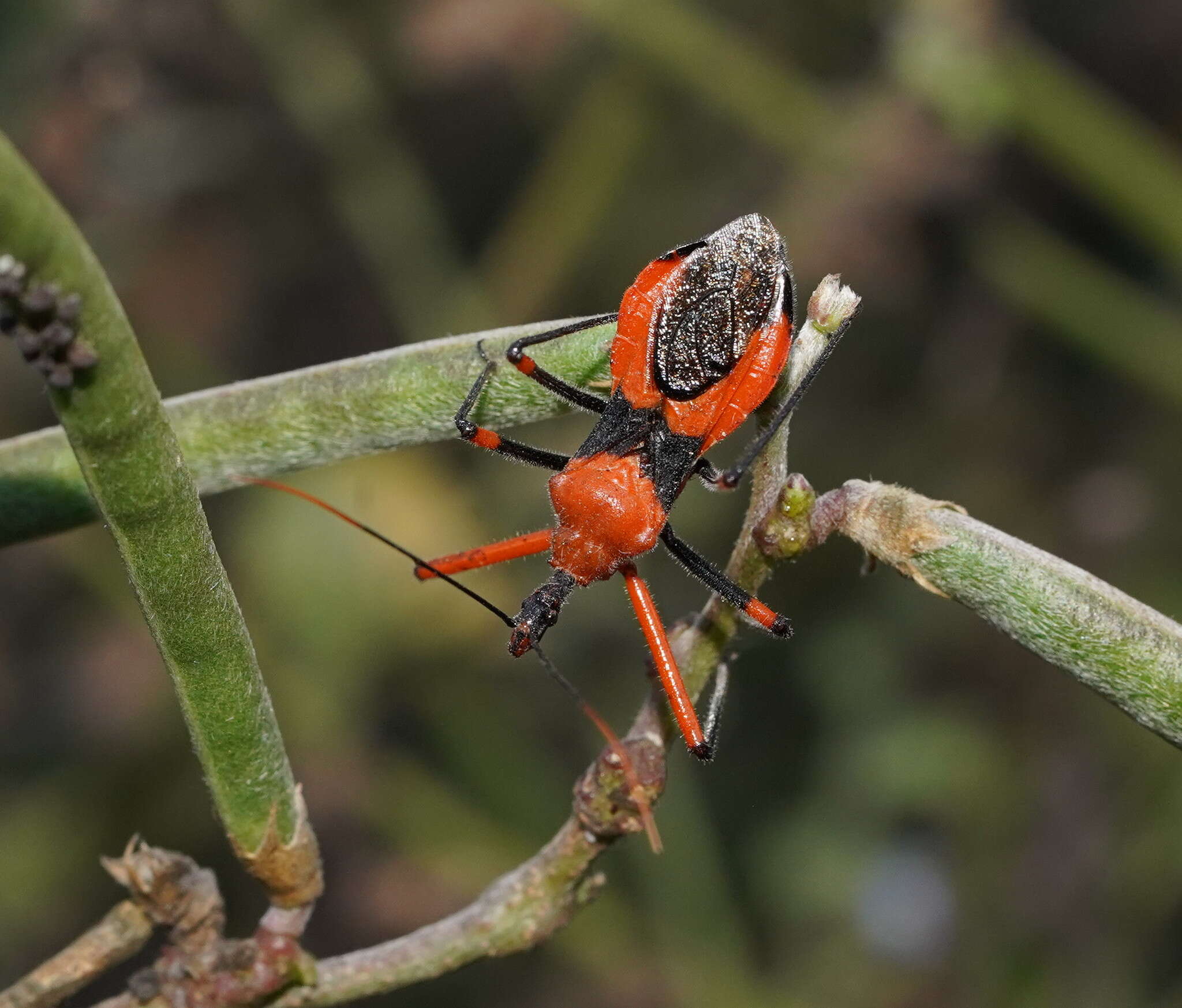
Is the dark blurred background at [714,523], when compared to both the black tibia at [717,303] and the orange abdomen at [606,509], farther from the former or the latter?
the black tibia at [717,303]

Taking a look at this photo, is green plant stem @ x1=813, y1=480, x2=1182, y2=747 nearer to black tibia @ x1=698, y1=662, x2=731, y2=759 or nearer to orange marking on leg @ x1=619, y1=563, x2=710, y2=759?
orange marking on leg @ x1=619, y1=563, x2=710, y2=759

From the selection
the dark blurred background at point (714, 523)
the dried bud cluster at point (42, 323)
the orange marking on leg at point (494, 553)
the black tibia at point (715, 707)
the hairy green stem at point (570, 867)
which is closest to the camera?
the dried bud cluster at point (42, 323)

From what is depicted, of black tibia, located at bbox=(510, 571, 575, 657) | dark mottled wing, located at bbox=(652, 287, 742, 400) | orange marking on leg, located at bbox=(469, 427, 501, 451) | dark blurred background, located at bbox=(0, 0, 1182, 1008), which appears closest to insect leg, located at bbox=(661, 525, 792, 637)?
black tibia, located at bbox=(510, 571, 575, 657)

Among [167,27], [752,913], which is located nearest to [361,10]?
[167,27]

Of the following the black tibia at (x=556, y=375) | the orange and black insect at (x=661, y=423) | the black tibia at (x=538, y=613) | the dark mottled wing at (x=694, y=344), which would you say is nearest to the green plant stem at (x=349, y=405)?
the black tibia at (x=556, y=375)

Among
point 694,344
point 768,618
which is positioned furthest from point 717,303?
point 768,618

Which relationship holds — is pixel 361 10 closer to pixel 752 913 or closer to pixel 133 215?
pixel 133 215
